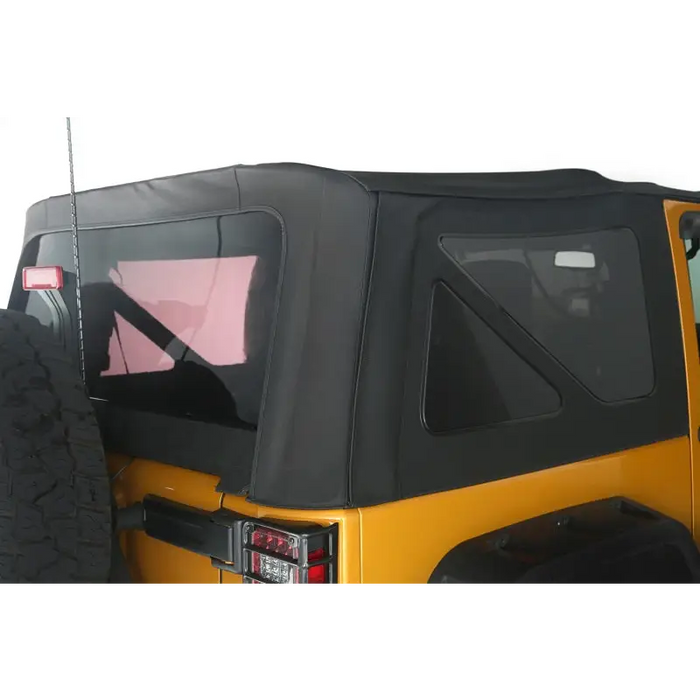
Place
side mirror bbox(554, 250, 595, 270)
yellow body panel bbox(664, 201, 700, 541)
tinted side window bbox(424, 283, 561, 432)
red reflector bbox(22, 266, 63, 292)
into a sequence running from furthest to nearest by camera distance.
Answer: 1. yellow body panel bbox(664, 201, 700, 541)
2. red reflector bbox(22, 266, 63, 292)
3. side mirror bbox(554, 250, 595, 270)
4. tinted side window bbox(424, 283, 561, 432)

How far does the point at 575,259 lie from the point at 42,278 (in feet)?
5.65

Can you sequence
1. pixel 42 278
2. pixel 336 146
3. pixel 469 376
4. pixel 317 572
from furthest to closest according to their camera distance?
pixel 336 146 → pixel 42 278 → pixel 469 376 → pixel 317 572

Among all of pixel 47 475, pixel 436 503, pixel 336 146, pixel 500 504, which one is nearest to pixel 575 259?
pixel 500 504

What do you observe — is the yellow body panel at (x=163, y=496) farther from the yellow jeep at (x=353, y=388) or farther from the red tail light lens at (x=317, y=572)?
the red tail light lens at (x=317, y=572)

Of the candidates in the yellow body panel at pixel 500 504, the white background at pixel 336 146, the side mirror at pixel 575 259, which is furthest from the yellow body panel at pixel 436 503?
the white background at pixel 336 146

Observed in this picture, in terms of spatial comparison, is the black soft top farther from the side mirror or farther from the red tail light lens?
the side mirror

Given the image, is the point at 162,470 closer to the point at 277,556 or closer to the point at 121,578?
the point at 121,578

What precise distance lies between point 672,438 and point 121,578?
1.85m

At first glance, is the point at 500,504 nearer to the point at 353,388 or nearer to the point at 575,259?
the point at 353,388

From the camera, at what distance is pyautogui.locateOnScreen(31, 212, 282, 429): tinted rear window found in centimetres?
227

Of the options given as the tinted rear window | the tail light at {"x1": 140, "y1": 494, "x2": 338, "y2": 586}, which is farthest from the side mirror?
the tail light at {"x1": 140, "y1": 494, "x2": 338, "y2": 586}

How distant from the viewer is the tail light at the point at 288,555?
6.42ft

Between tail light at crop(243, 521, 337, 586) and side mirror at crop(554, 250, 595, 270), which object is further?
side mirror at crop(554, 250, 595, 270)

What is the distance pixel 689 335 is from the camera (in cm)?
296
